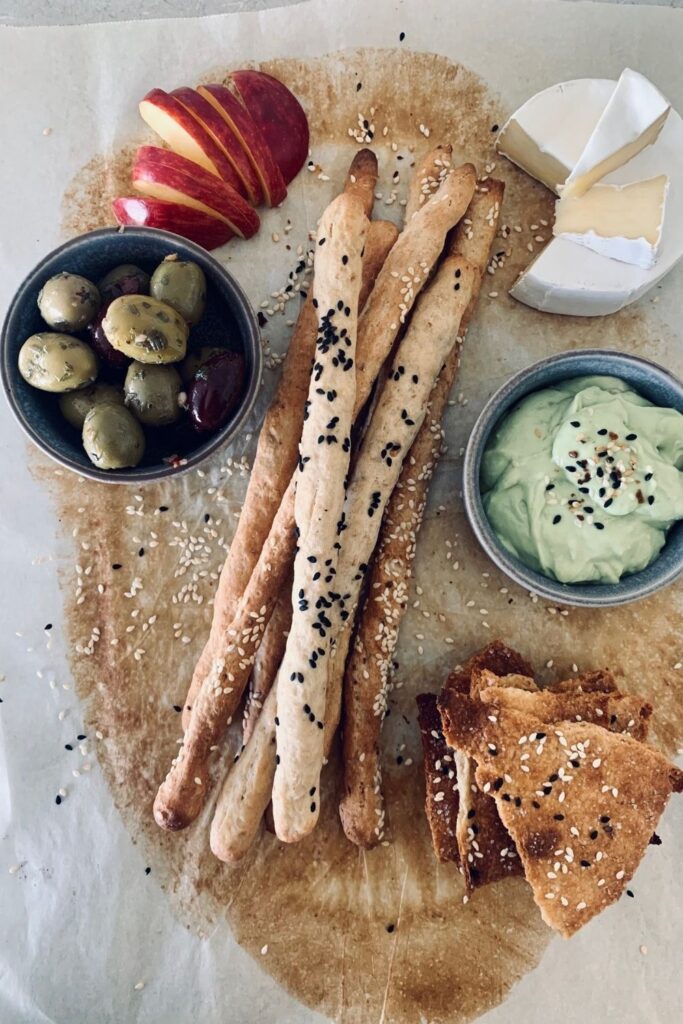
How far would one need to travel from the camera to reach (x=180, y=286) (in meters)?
2.41

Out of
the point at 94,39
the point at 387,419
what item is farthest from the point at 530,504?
the point at 94,39

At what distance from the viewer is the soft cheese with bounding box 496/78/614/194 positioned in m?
2.57

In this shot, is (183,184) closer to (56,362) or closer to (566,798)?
(56,362)

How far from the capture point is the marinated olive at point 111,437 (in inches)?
91.5

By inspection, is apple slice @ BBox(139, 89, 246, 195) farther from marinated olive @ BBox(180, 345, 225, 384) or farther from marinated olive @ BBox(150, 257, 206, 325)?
marinated olive @ BBox(180, 345, 225, 384)

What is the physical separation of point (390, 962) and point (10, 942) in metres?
1.21

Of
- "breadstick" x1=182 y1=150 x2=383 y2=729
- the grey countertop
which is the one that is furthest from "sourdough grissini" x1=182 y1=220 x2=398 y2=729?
the grey countertop

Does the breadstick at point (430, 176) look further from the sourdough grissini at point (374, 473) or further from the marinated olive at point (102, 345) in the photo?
the marinated olive at point (102, 345)

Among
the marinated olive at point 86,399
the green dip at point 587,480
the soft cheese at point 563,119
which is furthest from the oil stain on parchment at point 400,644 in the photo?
the marinated olive at point 86,399

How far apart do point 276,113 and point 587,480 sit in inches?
61.1

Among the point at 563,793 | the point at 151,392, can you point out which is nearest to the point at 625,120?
the point at 151,392

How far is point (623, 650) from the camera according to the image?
281 centimetres

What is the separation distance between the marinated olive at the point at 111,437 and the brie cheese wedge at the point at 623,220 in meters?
1.41

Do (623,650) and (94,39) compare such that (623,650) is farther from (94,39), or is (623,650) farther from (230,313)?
(94,39)
